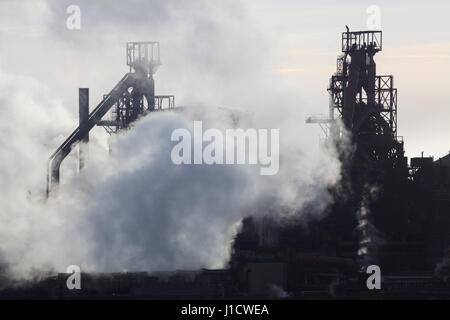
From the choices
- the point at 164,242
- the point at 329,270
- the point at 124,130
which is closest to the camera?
the point at 164,242

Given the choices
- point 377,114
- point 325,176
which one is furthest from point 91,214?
point 377,114

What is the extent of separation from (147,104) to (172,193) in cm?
2180

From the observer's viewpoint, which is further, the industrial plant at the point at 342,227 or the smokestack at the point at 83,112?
the smokestack at the point at 83,112

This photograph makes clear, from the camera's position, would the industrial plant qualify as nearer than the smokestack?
Yes

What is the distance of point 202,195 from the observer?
92.7m

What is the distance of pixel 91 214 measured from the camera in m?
92.0
